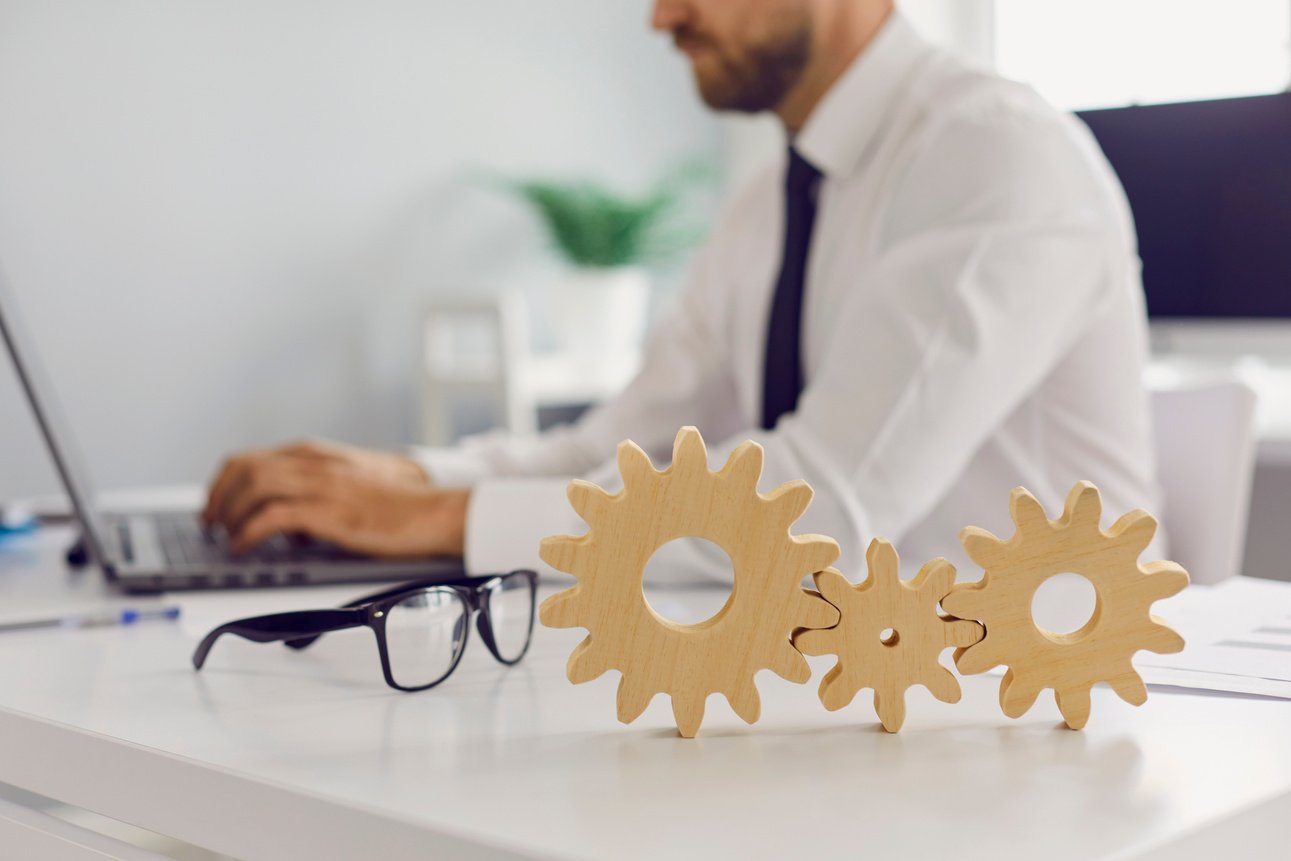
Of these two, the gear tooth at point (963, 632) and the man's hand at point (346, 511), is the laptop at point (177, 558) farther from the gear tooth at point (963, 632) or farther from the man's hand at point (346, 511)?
the gear tooth at point (963, 632)

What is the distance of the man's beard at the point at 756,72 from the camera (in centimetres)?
125

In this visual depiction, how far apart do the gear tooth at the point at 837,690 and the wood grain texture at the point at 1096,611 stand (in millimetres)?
44

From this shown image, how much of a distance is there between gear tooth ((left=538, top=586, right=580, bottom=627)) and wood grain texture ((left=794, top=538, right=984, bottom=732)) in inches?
3.5

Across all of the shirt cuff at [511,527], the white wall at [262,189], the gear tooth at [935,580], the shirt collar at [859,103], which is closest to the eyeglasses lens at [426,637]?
the gear tooth at [935,580]

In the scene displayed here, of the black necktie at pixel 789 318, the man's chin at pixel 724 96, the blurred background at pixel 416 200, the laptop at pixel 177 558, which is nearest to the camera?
the laptop at pixel 177 558

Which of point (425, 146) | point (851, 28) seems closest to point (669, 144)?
point (425, 146)

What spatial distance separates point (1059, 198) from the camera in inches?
38.4

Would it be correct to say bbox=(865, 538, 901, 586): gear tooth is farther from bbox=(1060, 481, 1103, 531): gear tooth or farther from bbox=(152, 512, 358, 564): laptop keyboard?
bbox=(152, 512, 358, 564): laptop keyboard

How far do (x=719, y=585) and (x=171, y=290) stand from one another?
2336mm

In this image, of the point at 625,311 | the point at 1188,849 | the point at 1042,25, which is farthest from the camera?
the point at 625,311

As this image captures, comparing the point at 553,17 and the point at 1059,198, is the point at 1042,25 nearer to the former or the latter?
the point at 553,17

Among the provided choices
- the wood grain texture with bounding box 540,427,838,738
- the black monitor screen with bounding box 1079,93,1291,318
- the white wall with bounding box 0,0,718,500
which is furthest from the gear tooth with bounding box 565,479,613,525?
the white wall with bounding box 0,0,718,500

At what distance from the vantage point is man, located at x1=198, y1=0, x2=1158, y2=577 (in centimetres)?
91

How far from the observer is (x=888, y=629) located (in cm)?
50
